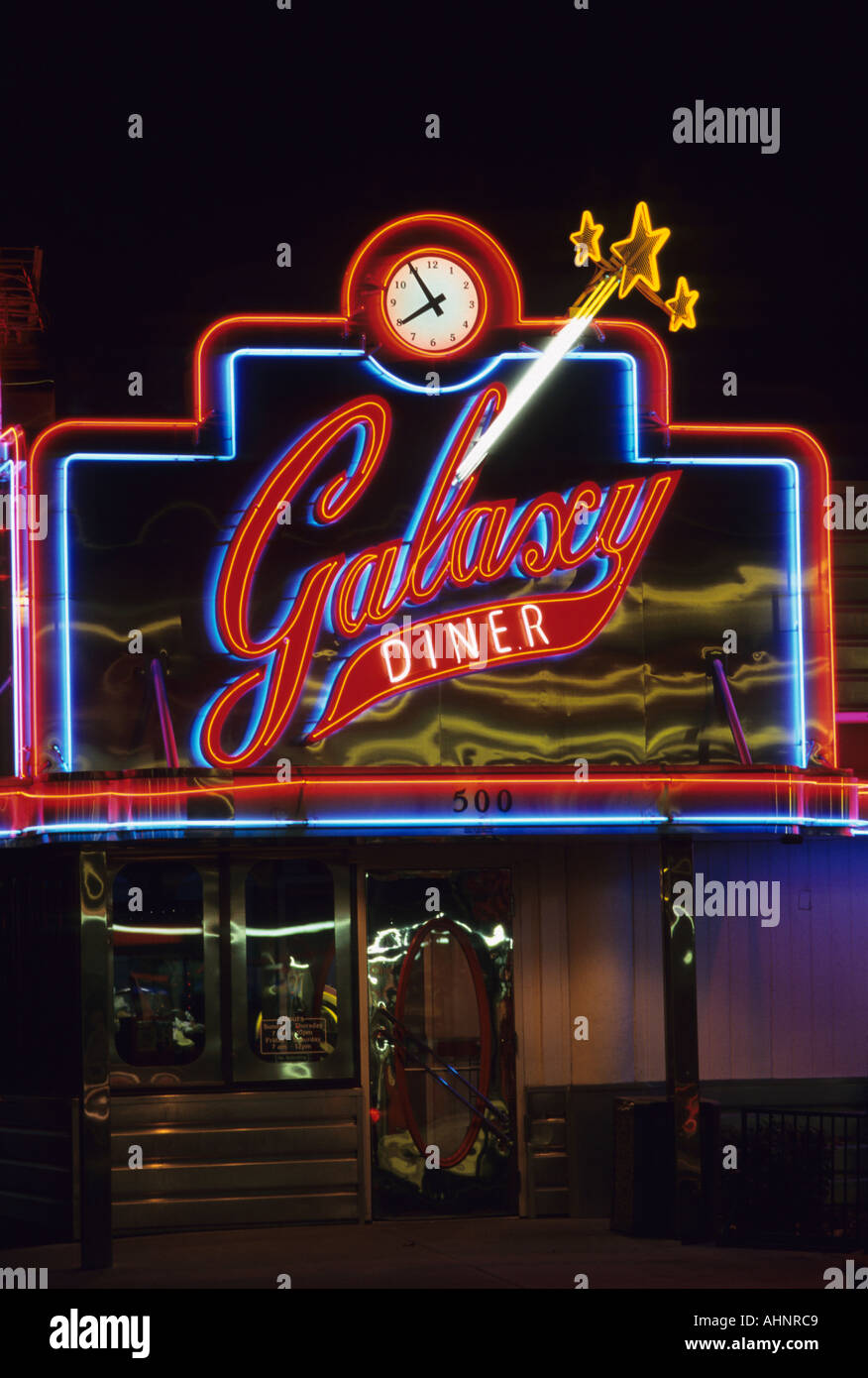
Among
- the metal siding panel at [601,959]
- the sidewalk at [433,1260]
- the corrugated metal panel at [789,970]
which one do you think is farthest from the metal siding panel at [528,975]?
the corrugated metal panel at [789,970]

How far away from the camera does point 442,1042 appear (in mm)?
14328

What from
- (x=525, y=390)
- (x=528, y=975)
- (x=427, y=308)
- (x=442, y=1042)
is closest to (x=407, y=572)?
(x=525, y=390)

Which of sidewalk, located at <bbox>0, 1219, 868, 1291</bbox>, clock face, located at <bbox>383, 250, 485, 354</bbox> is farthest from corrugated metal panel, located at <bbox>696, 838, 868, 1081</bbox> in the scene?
clock face, located at <bbox>383, 250, 485, 354</bbox>

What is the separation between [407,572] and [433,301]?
2166mm

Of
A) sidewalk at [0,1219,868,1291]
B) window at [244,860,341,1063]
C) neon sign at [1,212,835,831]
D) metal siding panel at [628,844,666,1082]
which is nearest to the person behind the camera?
sidewalk at [0,1219,868,1291]

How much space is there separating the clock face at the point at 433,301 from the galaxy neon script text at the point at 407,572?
1.75 feet

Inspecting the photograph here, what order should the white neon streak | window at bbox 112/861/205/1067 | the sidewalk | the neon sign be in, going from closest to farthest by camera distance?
the sidewalk
the neon sign
the white neon streak
window at bbox 112/861/205/1067

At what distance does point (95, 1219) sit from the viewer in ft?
39.4

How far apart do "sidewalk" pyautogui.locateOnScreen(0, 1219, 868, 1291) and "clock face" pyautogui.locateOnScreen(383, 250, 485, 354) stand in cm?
660

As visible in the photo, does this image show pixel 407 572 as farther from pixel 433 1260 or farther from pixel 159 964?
pixel 433 1260

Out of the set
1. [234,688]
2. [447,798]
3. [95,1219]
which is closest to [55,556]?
[234,688]

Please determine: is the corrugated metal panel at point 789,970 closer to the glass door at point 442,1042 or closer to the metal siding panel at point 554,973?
the metal siding panel at point 554,973

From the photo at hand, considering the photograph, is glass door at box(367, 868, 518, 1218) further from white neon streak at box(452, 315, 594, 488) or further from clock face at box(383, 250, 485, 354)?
clock face at box(383, 250, 485, 354)

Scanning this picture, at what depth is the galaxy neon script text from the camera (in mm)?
13406
